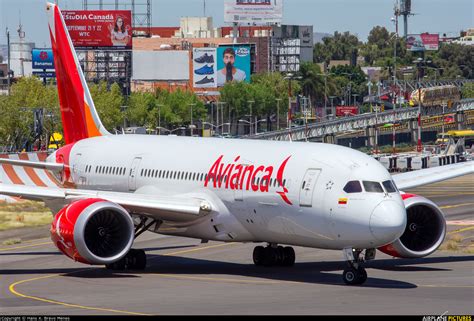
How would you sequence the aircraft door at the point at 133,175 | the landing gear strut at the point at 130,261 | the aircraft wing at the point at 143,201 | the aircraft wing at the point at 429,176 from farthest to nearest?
1. the aircraft door at the point at 133,175
2. the aircraft wing at the point at 429,176
3. the landing gear strut at the point at 130,261
4. the aircraft wing at the point at 143,201

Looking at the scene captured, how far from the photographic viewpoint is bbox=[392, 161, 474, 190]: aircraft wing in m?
45.4

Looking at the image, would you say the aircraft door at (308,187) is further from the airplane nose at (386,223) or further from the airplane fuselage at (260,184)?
the airplane nose at (386,223)

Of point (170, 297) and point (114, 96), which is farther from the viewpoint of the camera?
point (114, 96)

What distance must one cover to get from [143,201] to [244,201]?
3.95 meters

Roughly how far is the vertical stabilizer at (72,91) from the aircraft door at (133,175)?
228 inches

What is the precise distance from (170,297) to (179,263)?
10.9 metres

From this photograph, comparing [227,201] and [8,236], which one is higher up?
[227,201]

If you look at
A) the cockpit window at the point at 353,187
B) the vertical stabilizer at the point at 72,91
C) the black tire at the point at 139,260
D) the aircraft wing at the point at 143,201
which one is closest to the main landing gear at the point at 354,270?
the cockpit window at the point at 353,187

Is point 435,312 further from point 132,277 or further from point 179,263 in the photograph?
point 179,263

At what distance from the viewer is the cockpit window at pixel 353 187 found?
118 ft

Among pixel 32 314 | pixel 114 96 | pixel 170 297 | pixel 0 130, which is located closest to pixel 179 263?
pixel 170 297

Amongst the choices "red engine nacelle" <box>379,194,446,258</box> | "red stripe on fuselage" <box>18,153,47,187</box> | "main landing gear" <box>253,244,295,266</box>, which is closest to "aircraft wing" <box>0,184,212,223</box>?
"main landing gear" <box>253,244,295,266</box>

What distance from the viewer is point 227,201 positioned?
40.8m

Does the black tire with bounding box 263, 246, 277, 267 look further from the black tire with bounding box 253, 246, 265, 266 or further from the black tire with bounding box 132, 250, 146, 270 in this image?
the black tire with bounding box 132, 250, 146, 270
